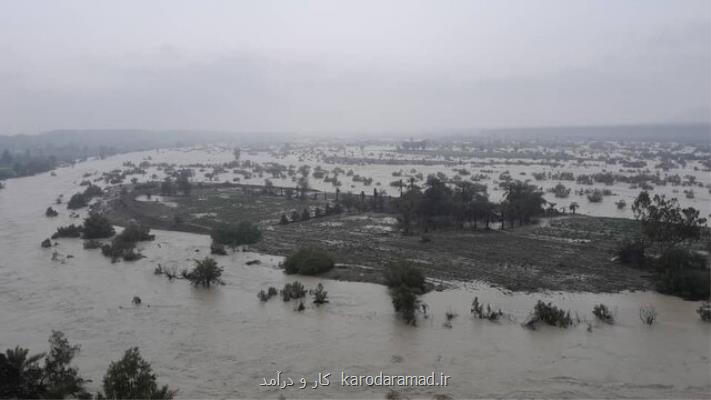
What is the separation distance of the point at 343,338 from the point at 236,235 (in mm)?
10707

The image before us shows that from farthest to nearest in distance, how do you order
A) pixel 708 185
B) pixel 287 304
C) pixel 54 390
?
1. pixel 708 185
2. pixel 287 304
3. pixel 54 390

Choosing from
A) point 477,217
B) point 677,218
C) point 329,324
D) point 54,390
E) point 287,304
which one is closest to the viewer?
point 54,390

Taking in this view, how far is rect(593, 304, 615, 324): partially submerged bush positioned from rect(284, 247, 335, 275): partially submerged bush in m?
8.37

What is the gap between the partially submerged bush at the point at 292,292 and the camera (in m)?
14.9

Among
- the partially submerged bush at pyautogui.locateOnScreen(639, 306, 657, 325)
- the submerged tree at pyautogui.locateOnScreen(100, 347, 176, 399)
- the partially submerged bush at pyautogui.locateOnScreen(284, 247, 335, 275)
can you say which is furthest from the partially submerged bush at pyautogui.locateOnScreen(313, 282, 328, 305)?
the partially submerged bush at pyautogui.locateOnScreen(639, 306, 657, 325)

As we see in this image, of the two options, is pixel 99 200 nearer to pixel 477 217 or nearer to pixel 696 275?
pixel 477 217

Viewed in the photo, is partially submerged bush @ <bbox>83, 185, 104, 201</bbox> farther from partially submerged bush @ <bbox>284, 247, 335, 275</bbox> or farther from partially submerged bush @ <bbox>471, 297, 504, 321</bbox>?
partially submerged bush @ <bbox>471, 297, 504, 321</bbox>

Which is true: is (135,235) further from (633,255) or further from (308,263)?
(633,255)

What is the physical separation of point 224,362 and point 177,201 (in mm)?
25044

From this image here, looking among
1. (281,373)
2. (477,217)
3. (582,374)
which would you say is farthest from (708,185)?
(281,373)

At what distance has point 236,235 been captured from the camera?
21.9 meters

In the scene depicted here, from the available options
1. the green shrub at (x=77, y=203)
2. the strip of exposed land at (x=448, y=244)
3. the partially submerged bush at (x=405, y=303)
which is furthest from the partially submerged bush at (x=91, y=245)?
the partially submerged bush at (x=405, y=303)

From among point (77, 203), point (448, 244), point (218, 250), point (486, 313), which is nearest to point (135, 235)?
point (218, 250)

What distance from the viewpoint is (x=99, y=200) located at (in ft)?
116
